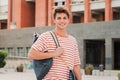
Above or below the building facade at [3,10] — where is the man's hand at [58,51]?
below

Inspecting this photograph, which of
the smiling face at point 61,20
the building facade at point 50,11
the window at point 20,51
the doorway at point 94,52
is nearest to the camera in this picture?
the smiling face at point 61,20

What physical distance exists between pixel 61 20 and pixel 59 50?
1.24 feet

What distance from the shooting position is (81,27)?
1615 inches

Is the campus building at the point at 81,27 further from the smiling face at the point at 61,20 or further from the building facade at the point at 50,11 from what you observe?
the smiling face at the point at 61,20

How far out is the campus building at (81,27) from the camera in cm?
3847

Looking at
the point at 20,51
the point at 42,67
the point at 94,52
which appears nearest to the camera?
the point at 42,67

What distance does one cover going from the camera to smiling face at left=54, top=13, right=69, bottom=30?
4304mm

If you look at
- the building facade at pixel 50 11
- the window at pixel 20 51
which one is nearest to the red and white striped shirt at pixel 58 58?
the building facade at pixel 50 11

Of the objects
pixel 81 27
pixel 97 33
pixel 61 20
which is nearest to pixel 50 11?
pixel 81 27

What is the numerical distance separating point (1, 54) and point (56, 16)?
1057 inches

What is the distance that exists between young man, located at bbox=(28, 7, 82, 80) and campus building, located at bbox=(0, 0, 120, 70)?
33.5 m

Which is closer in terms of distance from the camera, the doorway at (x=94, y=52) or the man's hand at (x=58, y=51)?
the man's hand at (x=58, y=51)

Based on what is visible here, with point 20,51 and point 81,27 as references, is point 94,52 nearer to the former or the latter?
point 81,27

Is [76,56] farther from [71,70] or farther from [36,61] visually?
[36,61]
